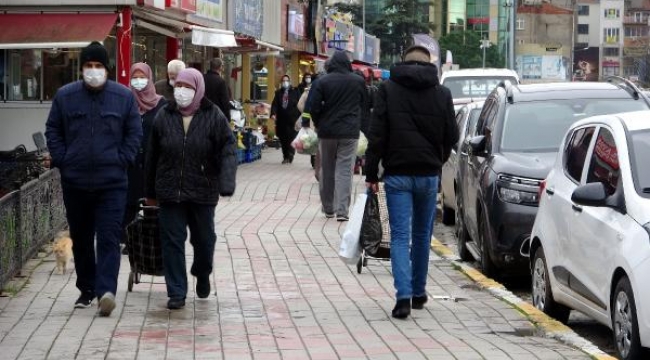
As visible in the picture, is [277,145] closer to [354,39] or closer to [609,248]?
[354,39]

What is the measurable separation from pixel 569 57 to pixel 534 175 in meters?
159

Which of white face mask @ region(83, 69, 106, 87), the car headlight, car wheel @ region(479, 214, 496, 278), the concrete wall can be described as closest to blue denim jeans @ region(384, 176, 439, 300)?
white face mask @ region(83, 69, 106, 87)

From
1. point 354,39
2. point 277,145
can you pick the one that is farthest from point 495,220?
point 354,39

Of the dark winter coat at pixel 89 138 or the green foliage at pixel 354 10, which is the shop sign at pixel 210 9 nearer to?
the dark winter coat at pixel 89 138

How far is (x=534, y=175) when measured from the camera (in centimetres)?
1208

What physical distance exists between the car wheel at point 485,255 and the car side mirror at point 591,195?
3533 millimetres

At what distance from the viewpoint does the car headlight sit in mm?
11992

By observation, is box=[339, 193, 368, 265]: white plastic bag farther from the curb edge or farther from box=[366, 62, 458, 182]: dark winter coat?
the curb edge

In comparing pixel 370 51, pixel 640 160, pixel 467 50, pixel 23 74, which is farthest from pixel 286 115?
pixel 467 50

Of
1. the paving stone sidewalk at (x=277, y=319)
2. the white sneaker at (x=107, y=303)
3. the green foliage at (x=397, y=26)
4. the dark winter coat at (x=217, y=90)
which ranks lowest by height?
the paving stone sidewalk at (x=277, y=319)

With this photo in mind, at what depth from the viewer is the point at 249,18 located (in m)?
34.2

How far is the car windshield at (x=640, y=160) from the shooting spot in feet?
28.2

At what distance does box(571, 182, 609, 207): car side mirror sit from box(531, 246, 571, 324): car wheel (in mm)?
1486

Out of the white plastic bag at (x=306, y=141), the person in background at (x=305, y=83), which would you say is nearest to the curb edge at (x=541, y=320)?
the white plastic bag at (x=306, y=141)
